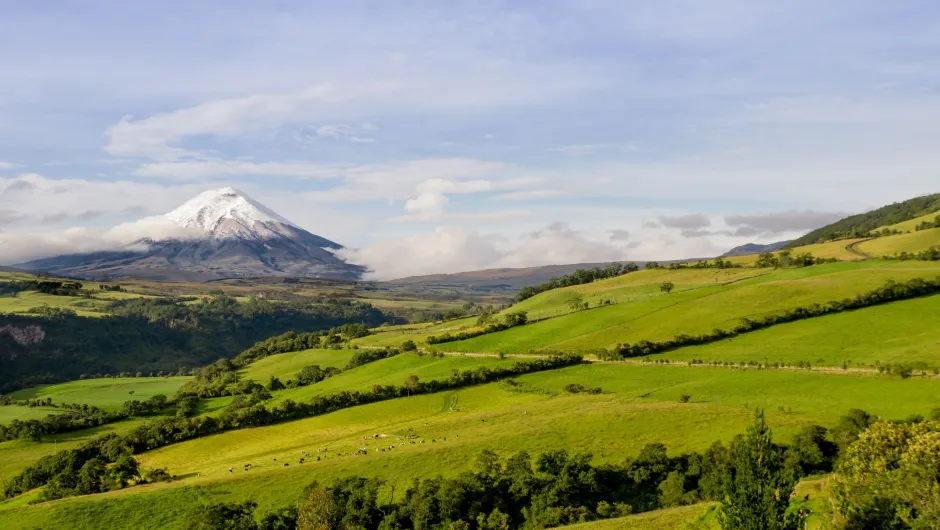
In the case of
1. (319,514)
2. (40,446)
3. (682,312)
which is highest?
(682,312)

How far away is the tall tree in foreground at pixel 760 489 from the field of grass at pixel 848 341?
7087 cm

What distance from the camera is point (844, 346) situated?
4311 inches

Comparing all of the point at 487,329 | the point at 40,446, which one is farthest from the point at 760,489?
the point at 487,329

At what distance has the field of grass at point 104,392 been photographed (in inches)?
6496

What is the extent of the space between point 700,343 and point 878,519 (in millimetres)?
84757

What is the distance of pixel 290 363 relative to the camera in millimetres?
173000

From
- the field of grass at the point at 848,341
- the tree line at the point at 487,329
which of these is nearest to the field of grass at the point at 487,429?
the field of grass at the point at 848,341

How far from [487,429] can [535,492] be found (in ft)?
70.8

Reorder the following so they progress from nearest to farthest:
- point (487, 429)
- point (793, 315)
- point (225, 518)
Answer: point (225, 518), point (487, 429), point (793, 315)

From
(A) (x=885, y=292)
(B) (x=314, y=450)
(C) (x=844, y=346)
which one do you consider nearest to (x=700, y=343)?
(C) (x=844, y=346)

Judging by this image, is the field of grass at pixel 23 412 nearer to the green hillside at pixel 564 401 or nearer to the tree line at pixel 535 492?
the green hillside at pixel 564 401

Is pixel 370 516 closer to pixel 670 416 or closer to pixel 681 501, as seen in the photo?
pixel 681 501

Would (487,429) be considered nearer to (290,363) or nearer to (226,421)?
(226,421)

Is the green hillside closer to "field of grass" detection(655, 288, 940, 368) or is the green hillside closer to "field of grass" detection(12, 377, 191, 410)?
"field of grass" detection(655, 288, 940, 368)
